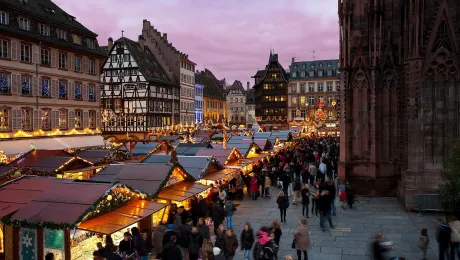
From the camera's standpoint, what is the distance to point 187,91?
246 feet

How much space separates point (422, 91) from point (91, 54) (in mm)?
31830

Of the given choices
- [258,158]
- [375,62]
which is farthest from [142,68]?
[375,62]

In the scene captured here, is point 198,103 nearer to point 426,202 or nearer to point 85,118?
point 85,118

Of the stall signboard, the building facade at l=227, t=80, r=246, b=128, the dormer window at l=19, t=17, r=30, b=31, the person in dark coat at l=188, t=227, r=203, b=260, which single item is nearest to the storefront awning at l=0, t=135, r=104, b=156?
the dormer window at l=19, t=17, r=30, b=31

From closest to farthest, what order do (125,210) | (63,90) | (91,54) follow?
(125,210) → (63,90) → (91,54)

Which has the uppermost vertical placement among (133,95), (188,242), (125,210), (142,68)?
(142,68)

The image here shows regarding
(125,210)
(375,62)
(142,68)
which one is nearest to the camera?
(125,210)

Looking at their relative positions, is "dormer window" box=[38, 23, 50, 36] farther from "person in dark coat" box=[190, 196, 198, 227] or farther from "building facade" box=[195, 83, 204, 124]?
"building facade" box=[195, 83, 204, 124]

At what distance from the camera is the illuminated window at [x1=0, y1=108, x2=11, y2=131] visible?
99.1ft

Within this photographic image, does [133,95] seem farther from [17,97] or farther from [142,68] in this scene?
[17,97]

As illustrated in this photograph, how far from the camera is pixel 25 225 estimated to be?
31.0 ft

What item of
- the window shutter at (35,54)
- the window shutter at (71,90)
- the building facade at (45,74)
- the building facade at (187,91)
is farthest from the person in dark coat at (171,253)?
the building facade at (187,91)

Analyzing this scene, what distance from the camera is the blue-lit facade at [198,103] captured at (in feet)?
270

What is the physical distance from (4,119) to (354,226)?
26.3m
